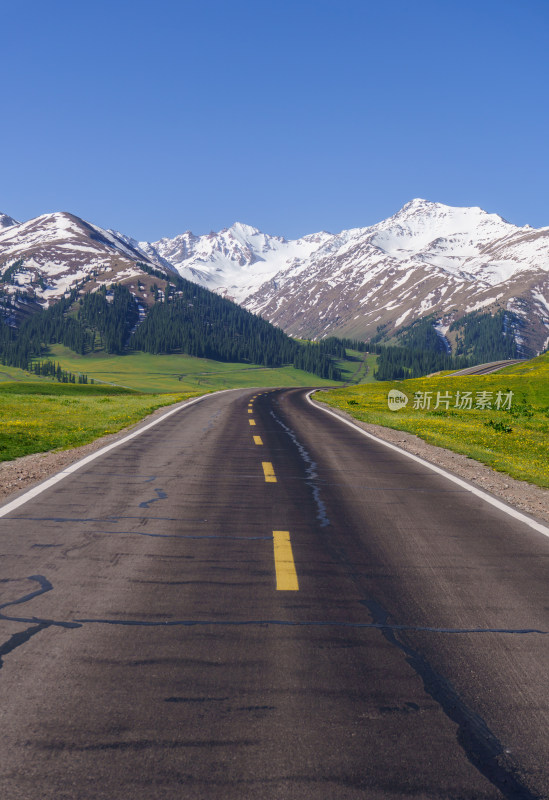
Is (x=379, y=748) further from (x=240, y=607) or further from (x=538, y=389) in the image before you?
(x=538, y=389)

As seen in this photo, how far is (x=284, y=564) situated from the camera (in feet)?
21.4

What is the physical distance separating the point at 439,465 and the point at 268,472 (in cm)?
483

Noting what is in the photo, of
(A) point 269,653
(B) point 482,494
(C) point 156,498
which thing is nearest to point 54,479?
(C) point 156,498

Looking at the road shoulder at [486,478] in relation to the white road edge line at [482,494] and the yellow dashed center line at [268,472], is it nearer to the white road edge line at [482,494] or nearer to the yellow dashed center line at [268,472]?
the white road edge line at [482,494]

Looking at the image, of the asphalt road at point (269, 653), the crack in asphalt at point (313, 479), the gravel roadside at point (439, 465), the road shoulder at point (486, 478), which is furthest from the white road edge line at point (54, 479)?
the road shoulder at point (486, 478)

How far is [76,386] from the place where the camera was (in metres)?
78.5

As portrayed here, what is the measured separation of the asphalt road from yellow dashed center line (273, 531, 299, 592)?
41mm

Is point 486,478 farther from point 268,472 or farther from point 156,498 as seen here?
point 156,498

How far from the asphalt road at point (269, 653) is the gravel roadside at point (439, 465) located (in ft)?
4.91

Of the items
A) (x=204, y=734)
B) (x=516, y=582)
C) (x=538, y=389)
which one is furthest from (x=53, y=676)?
(x=538, y=389)

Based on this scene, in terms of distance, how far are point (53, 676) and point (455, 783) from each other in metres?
2.70

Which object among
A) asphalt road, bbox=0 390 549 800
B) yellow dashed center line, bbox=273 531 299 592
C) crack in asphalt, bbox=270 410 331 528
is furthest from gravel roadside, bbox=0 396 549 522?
yellow dashed center line, bbox=273 531 299 592

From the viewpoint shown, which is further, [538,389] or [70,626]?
[538,389]

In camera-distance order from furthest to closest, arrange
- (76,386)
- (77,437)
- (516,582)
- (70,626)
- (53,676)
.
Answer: (76,386), (77,437), (516,582), (70,626), (53,676)
